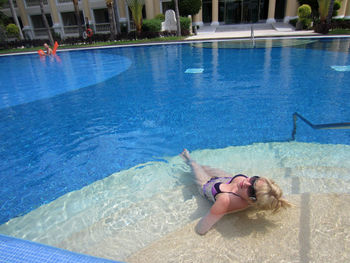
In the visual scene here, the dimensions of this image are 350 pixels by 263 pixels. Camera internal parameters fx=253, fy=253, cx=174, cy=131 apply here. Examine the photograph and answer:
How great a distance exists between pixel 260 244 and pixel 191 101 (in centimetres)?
500

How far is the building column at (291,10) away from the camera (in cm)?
2544

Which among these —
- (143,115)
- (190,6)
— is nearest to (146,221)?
(143,115)

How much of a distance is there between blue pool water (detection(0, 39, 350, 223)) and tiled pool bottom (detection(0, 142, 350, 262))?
38cm

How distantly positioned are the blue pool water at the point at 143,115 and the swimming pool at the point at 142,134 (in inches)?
1.0

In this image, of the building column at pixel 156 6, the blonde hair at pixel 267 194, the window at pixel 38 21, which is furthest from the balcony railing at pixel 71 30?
the blonde hair at pixel 267 194

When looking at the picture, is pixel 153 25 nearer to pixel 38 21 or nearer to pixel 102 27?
pixel 102 27

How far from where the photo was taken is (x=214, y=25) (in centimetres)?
2858

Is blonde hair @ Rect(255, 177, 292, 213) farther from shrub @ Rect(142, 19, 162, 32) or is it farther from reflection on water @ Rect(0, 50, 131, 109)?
shrub @ Rect(142, 19, 162, 32)

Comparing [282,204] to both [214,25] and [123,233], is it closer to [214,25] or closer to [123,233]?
[123,233]

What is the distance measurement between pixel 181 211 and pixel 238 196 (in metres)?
0.87

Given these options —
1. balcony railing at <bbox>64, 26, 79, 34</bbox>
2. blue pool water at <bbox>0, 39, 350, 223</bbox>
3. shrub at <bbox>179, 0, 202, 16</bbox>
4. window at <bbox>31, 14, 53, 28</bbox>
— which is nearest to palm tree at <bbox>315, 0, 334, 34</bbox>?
blue pool water at <bbox>0, 39, 350, 223</bbox>

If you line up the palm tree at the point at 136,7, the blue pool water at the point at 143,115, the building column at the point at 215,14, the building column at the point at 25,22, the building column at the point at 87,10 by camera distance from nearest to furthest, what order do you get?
the blue pool water at the point at 143,115
the palm tree at the point at 136,7
the building column at the point at 215,14
the building column at the point at 87,10
the building column at the point at 25,22

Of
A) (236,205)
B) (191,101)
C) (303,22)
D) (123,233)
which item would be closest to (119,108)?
(191,101)

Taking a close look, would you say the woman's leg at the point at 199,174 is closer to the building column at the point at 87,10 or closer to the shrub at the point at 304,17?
the shrub at the point at 304,17
